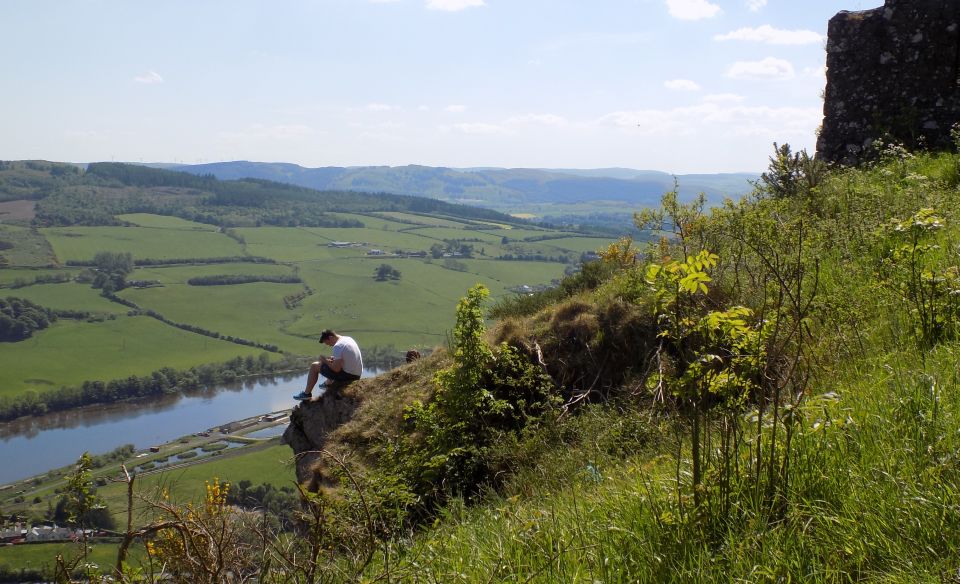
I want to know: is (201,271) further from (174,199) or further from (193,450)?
(174,199)

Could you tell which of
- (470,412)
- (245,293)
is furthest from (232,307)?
(470,412)

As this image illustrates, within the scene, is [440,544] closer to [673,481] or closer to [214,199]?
[673,481]

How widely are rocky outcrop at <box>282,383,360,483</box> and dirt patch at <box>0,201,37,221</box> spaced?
139m

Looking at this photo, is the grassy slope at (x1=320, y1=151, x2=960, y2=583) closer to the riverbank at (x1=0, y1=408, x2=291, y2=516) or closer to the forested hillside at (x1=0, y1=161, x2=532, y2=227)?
the riverbank at (x1=0, y1=408, x2=291, y2=516)

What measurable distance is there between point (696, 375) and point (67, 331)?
274 ft

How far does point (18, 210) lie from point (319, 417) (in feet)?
492

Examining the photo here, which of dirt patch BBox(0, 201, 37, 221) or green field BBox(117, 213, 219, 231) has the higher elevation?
dirt patch BBox(0, 201, 37, 221)

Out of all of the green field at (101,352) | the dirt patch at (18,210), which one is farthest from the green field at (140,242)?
the green field at (101,352)

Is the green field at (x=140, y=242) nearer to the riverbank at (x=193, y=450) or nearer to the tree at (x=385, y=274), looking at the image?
the tree at (x=385, y=274)

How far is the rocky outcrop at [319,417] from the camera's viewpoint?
10.5 meters

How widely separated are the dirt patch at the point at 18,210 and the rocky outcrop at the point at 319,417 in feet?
455

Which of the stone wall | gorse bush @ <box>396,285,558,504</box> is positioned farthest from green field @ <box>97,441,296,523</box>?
the stone wall

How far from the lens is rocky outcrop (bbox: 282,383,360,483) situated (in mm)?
10516

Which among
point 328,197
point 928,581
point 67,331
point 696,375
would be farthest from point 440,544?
point 328,197
